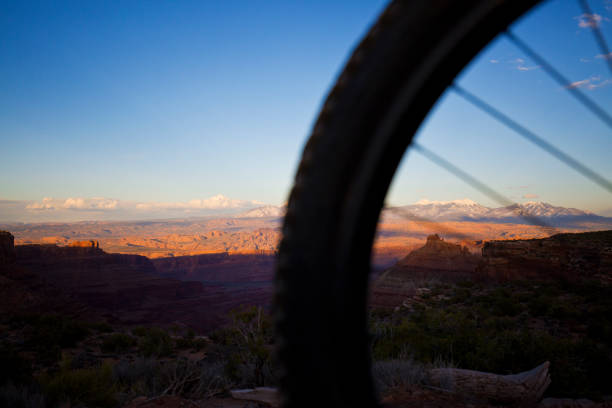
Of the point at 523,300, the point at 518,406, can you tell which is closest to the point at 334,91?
the point at 518,406

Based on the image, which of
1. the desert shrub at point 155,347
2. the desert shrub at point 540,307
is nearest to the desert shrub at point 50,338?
the desert shrub at point 155,347

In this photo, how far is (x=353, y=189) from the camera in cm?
90

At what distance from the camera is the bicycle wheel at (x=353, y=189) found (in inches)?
33.7

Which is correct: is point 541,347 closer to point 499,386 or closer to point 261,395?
point 499,386

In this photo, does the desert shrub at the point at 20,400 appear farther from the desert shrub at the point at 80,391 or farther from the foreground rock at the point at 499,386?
the foreground rock at the point at 499,386

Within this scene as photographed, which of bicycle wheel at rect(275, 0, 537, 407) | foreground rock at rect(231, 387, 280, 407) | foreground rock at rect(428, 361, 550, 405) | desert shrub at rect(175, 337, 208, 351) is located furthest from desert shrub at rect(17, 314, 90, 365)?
bicycle wheel at rect(275, 0, 537, 407)

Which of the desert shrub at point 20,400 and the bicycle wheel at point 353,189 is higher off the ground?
the bicycle wheel at point 353,189

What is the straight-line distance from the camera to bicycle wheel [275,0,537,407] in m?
0.86

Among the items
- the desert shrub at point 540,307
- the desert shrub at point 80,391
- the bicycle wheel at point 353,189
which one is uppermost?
the bicycle wheel at point 353,189

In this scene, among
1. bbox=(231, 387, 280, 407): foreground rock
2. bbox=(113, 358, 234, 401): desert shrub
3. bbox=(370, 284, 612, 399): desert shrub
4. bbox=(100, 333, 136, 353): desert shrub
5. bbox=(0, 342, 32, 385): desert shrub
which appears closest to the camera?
bbox=(231, 387, 280, 407): foreground rock

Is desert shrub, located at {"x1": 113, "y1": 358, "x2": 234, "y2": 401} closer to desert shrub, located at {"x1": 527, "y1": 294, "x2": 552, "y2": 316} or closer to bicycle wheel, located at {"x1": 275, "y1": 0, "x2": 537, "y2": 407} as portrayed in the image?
bicycle wheel, located at {"x1": 275, "y1": 0, "x2": 537, "y2": 407}

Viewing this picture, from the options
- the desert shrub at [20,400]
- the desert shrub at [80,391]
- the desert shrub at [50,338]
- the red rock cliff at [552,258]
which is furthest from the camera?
the red rock cliff at [552,258]

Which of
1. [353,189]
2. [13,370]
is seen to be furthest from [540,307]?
[13,370]

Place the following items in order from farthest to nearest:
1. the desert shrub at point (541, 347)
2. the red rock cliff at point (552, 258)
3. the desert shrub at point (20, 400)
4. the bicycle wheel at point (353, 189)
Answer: the red rock cliff at point (552, 258) → the desert shrub at point (541, 347) → the desert shrub at point (20, 400) → the bicycle wheel at point (353, 189)
